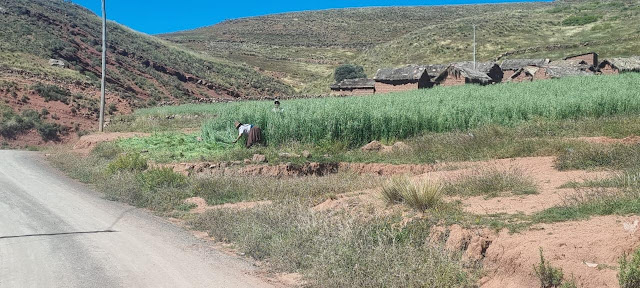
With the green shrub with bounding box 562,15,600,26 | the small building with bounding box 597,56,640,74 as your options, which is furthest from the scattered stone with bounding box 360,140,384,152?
the green shrub with bounding box 562,15,600,26

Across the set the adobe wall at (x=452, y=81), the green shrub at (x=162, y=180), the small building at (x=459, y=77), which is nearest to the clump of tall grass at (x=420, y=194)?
the green shrub at (x=162, y=180)

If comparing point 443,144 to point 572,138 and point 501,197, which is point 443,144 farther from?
point 501,197

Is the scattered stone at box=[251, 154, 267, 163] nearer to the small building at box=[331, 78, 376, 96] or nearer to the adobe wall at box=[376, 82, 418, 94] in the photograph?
the adobe wall at box=[376, 82, 418, 94]

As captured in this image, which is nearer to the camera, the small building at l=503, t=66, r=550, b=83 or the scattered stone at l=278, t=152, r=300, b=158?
the scattered stone at l=278, t=152, r=300, b=158

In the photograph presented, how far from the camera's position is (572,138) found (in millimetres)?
17094

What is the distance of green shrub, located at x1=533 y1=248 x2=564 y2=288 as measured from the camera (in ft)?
19.5

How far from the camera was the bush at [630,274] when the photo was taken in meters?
5.35

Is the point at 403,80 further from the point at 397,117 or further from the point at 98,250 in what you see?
the point at 98,250

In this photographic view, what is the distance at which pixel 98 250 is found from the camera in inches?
345

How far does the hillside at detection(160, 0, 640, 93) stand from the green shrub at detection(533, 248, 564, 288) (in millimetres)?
70469

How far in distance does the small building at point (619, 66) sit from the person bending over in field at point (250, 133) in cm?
4560

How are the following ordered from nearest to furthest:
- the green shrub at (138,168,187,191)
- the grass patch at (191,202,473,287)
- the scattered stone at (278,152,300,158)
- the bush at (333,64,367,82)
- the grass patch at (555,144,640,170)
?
the grass patch at (191,202,473,287) < the grass patch at (555,144,640,170) < the green shrub at (138,168,187,191) < the scattered stone at (278,152,300,158) < the bush at (333,64,367,82)

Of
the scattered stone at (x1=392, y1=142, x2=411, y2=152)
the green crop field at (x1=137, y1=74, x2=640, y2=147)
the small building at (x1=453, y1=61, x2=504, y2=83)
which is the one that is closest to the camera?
the scattered stone at (x1=392, y1=142, x2=411, y2=152)

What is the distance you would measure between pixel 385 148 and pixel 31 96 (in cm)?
3408
